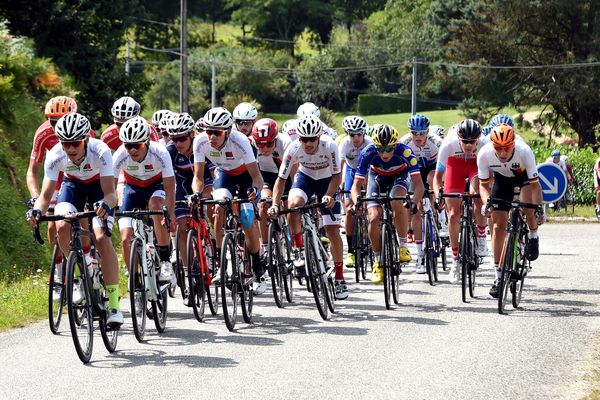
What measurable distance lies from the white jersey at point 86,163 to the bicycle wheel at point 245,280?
172cm

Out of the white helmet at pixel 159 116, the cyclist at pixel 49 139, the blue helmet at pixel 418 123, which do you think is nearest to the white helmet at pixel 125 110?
the cyclist at pixel 49 139

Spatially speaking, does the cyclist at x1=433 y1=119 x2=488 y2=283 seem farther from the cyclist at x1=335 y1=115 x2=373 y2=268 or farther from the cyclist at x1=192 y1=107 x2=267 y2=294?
the cyclist at x1=192 y1=107 x2=267 y2=294

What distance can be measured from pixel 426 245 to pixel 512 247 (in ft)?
9.40

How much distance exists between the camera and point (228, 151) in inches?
530

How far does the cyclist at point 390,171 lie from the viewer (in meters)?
14.9

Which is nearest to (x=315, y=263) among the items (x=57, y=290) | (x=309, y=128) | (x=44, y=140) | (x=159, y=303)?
(x=309, y=128)

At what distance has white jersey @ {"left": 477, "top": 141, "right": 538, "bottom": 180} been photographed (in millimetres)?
13362

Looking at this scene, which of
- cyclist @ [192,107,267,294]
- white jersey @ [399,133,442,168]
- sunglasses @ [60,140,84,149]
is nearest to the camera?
sunglasses @ [60,140,84,149]

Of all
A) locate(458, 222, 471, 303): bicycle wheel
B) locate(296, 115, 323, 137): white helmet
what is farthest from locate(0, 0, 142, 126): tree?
locate(296, 115, 323, 137): white helmet

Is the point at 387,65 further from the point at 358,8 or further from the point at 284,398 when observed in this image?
the point at 284,398

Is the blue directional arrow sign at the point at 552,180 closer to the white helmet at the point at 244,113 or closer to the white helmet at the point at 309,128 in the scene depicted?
the white helmet at the point at 244,113

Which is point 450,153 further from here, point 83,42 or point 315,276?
point 83,42

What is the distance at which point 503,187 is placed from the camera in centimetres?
1372

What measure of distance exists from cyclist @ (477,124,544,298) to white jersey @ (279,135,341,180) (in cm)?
160
